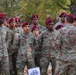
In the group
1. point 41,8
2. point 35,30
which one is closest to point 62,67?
point 35,30

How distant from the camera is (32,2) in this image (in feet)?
73.1

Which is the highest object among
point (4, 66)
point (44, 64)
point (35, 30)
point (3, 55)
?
point (35, 30)

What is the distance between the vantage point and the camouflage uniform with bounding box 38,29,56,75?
1102cm

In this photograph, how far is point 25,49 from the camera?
11.2m

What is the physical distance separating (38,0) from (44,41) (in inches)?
405

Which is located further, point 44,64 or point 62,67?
point 44,64

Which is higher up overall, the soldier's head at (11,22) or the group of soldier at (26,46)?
the soldier's head at (11,22)

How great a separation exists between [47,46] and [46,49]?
11 cm

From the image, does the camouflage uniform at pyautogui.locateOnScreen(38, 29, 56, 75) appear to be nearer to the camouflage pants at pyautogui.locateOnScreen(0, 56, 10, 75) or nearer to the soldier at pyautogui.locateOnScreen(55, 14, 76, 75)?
the camouflage pants at pyautogui.locateOnScreen(0, 56, 10, 75)

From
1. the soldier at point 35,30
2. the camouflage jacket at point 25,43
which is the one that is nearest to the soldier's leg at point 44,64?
the camouflage jacket at point 25,43

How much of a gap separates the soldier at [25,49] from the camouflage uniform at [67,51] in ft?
6.93

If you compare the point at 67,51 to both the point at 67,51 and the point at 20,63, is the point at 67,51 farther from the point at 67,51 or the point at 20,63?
the point at 20,63

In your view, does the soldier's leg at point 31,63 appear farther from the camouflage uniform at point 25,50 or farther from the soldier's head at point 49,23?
the soldier's head at point 49,23

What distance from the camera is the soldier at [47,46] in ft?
36.1
